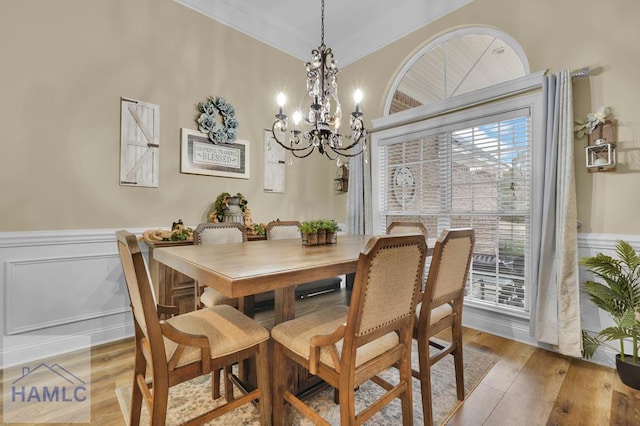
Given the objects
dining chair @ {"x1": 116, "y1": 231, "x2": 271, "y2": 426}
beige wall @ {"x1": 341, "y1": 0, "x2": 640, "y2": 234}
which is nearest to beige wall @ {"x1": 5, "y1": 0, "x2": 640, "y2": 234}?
beige wall @ {"x1": 341, "y1": 0, "x2": 640, "y2": 234}

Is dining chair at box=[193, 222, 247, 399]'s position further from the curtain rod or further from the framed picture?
the curtain rod

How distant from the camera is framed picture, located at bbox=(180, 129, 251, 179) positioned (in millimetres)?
2984

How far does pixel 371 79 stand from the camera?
3861mm

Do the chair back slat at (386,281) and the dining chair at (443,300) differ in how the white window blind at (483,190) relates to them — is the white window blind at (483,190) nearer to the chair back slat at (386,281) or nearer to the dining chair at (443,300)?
the dining chair at (443,300)

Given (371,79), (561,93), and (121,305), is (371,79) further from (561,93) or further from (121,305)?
(121,305)

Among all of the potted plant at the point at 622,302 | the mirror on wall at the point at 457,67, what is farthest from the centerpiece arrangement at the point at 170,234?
the potted plant at the point at 622,302

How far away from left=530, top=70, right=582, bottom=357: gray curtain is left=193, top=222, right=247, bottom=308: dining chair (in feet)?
7.98

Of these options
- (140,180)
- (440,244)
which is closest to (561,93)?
(440,244)

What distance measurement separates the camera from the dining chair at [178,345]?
108 centimetres

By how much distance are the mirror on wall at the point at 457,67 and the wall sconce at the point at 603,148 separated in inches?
32.5

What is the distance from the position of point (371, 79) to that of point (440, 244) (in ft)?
10.2

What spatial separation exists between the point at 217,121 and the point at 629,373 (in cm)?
400

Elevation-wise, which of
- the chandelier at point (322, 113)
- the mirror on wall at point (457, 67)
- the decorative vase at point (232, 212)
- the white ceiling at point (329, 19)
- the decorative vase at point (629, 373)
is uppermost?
the white ceiling at point (329, 19)

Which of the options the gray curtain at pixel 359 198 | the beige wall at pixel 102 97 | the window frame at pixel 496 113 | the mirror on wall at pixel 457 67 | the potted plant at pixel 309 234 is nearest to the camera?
the potted plant at pixel 309 234
